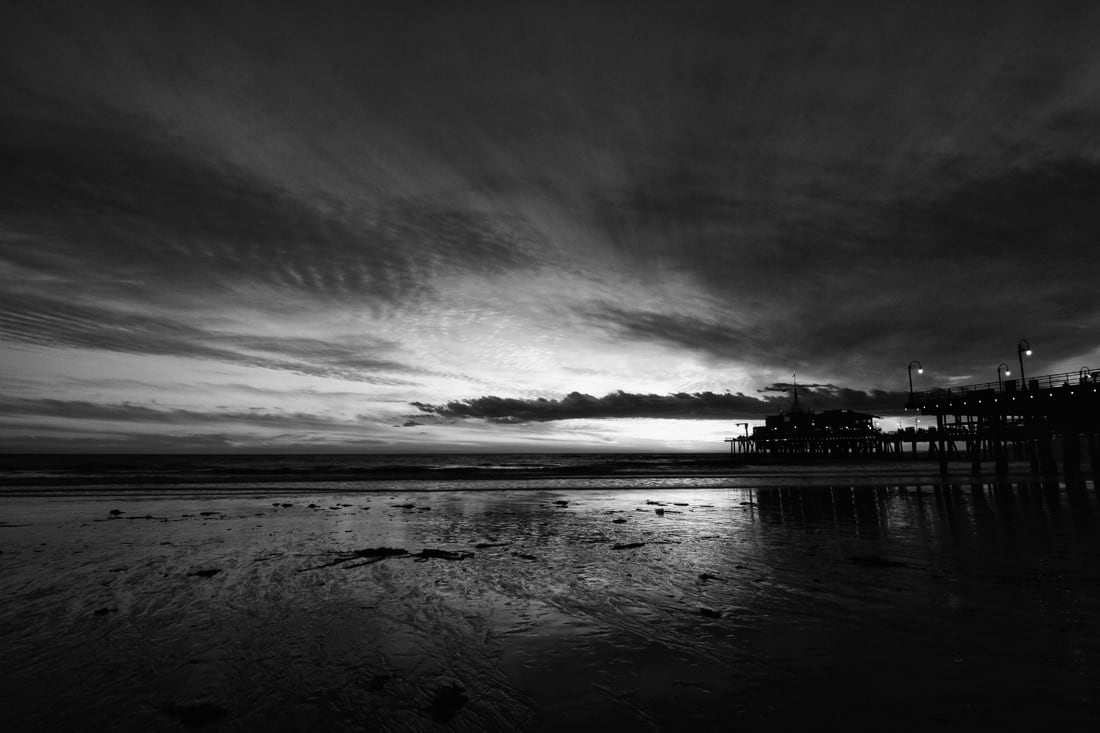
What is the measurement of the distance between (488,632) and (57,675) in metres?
5.00

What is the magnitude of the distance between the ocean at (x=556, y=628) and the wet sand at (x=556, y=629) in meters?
0.04

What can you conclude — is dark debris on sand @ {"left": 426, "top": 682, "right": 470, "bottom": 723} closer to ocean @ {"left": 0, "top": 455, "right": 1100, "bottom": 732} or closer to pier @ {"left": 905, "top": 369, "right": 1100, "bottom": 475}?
ocean @ {"left": 0, "top": 455, "right": 1100, "bottom": 732}

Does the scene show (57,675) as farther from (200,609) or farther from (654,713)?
(654,713)

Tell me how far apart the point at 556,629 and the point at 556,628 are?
5 centimetres

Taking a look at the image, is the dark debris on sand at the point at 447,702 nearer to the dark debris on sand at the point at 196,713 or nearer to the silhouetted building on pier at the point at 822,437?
the dark debris on sand at the point at 196,713

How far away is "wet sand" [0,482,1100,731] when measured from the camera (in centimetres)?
512

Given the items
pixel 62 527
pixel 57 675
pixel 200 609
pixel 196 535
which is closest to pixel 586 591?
pixel 200 609

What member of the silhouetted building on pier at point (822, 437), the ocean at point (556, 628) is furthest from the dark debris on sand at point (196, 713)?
the silhouetted building on pier at point (822, 437)

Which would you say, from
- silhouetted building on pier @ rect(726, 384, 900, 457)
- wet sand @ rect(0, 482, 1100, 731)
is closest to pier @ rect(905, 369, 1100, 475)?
wet sand @ rect(0, 482, 1100, 731)

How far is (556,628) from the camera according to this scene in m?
7.60

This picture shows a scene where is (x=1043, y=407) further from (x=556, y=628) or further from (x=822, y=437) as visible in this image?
(x=822, y=437)

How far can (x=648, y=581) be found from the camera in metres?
10.1

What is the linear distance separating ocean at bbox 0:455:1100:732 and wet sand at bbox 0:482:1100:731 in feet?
0.14

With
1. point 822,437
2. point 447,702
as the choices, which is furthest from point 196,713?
point 822,437
